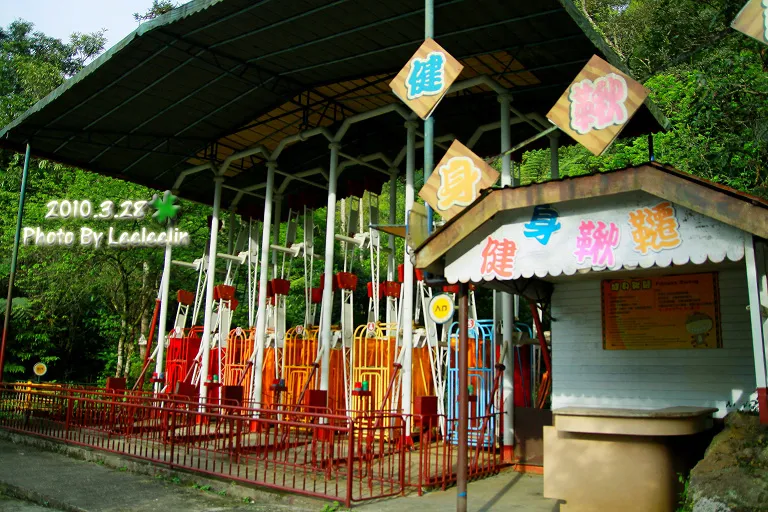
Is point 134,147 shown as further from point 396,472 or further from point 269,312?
point 396,472

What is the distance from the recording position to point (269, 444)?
12469mm

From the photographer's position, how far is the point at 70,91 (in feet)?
48.2

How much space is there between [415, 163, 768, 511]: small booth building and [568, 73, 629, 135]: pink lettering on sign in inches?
51.2

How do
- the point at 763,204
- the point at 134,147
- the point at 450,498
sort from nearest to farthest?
the point at 763,204, the point at 450,498, the point at 134,147

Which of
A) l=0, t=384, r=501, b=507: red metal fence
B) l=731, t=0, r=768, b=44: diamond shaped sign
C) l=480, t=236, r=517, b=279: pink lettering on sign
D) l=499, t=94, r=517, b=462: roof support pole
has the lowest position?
l=0, t=384, r=501, b=507: red metal fence

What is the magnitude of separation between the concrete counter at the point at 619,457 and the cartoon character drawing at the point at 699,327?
5.51 feet

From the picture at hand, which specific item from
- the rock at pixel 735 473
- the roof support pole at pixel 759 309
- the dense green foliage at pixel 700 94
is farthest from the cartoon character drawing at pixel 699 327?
the dense green foliage at pixel 700 94

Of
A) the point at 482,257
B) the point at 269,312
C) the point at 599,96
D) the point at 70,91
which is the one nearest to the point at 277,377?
the point at 269,312

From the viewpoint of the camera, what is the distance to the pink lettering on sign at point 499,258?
25.1 feet

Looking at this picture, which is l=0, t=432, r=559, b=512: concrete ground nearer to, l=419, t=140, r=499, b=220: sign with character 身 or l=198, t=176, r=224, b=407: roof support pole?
l=419, t=140, r=499, b=220: sign with character 身

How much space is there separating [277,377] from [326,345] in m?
2.69

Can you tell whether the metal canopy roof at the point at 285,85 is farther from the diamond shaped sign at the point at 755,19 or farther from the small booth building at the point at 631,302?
the small booth building at the point at 631,302

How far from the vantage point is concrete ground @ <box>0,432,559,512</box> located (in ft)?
27.9

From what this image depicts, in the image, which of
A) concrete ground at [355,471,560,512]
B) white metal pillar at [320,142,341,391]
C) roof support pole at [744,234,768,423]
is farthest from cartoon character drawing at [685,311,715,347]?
white metal pillar at [320,142,341,391]
